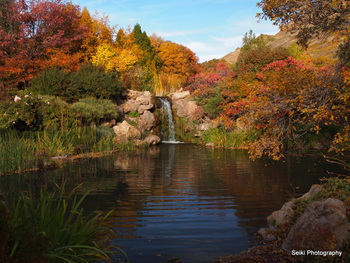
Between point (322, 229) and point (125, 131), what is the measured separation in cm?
1418

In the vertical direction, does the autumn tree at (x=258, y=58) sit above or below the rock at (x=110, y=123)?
above

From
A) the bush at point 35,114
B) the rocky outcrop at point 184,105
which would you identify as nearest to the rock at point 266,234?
the bush at point 35,114

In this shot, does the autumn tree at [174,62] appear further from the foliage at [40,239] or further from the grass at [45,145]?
the foliage at [40,239]

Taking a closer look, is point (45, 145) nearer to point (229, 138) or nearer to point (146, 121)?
point (146, 121)

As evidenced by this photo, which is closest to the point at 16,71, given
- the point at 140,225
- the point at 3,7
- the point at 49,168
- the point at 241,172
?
the point at 3,7

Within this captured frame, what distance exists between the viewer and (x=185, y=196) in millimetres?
7285

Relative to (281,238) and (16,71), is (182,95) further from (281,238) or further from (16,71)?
(281,238)

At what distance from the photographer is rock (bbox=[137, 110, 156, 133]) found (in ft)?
64.1

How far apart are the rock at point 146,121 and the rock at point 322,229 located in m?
15.6

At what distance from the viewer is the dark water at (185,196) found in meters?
4.57

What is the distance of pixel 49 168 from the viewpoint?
1047 centimetres

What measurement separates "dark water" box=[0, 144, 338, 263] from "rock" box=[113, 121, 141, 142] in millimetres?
3847

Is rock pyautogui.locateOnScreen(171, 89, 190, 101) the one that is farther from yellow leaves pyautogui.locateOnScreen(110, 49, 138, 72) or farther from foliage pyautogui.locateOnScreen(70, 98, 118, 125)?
foliage pyautogui.locateOnScreen(70, 98, 118, 125)

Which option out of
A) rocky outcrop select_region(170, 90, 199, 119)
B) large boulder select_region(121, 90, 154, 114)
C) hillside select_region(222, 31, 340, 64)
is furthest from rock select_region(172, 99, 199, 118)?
hillside select_region(222, 31, 340, 64)
